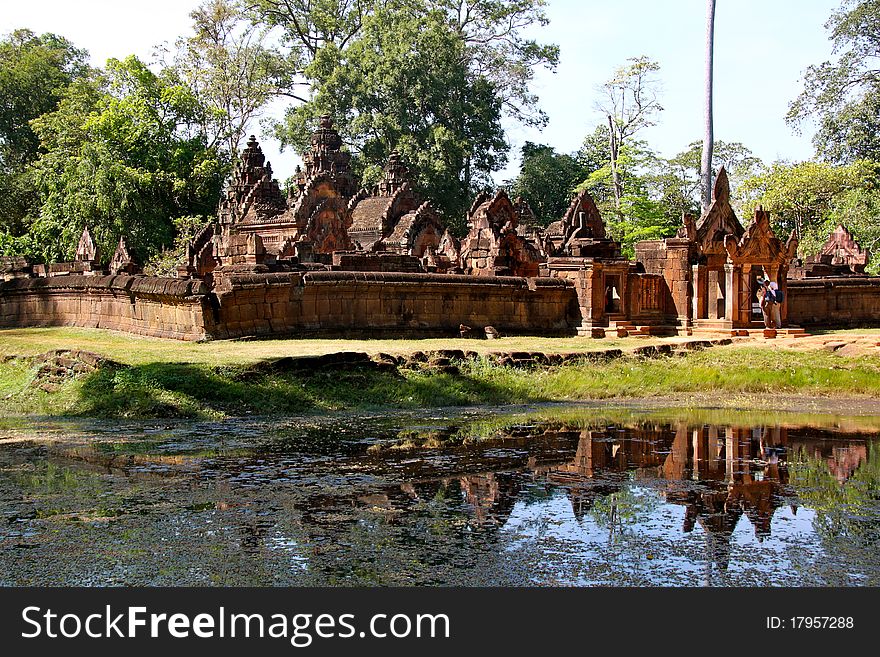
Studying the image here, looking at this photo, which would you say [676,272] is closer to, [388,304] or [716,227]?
[716,227]

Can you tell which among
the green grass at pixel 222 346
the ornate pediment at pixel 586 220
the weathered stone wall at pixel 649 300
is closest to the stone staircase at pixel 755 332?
the weathered stone wall at pixel 649 300

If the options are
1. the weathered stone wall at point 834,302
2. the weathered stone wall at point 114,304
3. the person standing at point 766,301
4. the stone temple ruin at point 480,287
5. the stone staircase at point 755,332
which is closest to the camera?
the weathered stone wall at point 114,304

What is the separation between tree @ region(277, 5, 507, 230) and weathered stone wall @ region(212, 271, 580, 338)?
30183 millimetres

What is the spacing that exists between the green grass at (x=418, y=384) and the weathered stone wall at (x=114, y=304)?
8.65 feet

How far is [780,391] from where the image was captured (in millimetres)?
15555

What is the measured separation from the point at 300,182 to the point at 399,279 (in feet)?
73.3

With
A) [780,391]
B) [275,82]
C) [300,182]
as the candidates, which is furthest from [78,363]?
[275,82]

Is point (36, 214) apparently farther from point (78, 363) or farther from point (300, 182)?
point (78, 363)

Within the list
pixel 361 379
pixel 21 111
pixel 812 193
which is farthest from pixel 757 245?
pixel 21 111

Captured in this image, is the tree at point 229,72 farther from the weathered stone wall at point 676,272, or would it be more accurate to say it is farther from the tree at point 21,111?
the weathered stone wall at point 676,272

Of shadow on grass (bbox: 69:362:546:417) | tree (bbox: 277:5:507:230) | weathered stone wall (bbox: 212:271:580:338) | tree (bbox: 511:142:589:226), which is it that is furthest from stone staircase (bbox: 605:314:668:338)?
tree (bbox: 511:142:589:226)

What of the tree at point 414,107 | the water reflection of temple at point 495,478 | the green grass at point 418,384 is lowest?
the water reflection of temple at point 495,478

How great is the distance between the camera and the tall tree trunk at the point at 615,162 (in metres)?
49.0

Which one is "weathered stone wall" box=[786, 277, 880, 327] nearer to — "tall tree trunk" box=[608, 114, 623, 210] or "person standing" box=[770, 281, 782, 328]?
"person standing" box=[770, 281, 782, 328]
